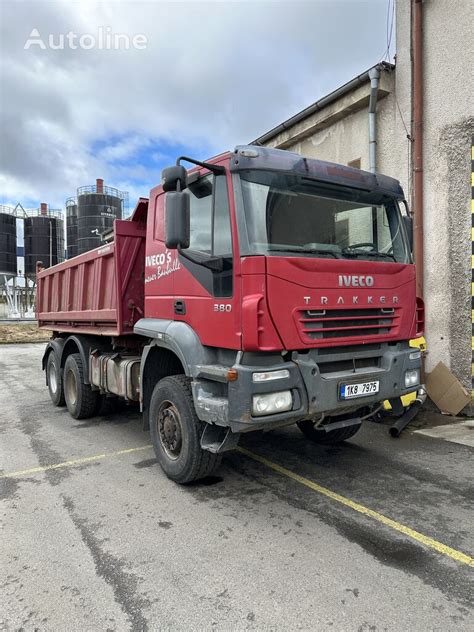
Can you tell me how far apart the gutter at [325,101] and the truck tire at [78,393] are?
6.20 metres

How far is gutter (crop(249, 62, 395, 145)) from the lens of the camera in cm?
723

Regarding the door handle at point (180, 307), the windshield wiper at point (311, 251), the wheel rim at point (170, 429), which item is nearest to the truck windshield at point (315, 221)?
the windshield wiper at point (311, 251)

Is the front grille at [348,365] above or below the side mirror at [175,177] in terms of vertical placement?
below

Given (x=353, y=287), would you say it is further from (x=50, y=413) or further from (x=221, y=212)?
(x=50, y=413)

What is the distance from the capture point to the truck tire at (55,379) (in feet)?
24.4

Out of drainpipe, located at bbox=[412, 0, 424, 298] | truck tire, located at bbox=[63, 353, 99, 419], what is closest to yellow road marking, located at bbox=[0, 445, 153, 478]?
truck tire, located at bbox=[63, 353, 99, 419]

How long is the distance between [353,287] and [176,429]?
1.99 meters

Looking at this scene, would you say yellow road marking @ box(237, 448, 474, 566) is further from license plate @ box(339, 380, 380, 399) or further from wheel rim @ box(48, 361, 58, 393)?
wheel rim @ box(48, 361, 58, 393)

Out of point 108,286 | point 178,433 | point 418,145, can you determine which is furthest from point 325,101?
point 178,433

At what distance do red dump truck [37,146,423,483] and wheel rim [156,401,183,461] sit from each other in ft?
0.05

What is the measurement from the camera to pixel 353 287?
3.65 metres

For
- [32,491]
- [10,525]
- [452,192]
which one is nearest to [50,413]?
[32,491]

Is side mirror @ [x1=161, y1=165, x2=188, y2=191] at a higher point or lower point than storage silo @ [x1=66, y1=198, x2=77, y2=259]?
lower

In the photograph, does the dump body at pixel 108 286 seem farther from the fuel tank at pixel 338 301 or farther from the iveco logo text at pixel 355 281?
the iveco logo text at pixel 355 281
